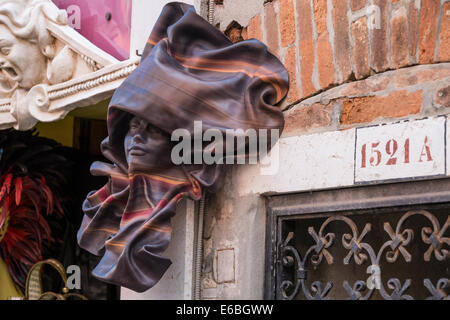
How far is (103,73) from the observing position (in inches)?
157

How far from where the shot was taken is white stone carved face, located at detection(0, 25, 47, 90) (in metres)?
4.32

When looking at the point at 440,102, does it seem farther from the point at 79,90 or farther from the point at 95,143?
the point at 95,143

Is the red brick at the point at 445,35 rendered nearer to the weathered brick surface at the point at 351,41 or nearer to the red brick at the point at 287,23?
the weathered brick surface at the point at 351,41

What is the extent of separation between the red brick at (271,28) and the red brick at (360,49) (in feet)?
1.28

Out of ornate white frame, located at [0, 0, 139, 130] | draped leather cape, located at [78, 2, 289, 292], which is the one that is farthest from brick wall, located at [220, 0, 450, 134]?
ornate white frame, located at [0, 0, 139, 130]

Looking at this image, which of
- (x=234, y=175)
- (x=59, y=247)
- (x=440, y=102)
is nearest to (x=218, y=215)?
(x=234, y=175)

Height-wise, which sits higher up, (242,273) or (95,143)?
(95,143)

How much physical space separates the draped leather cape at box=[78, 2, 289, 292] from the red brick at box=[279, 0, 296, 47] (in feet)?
0.30

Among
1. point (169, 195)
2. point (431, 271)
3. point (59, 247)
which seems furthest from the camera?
point (59, 247)

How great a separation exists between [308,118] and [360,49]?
1.16 feet

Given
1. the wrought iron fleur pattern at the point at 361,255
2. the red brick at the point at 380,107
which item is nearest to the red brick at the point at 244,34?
the red brick at the point at 380,107

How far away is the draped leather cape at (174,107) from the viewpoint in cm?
337
